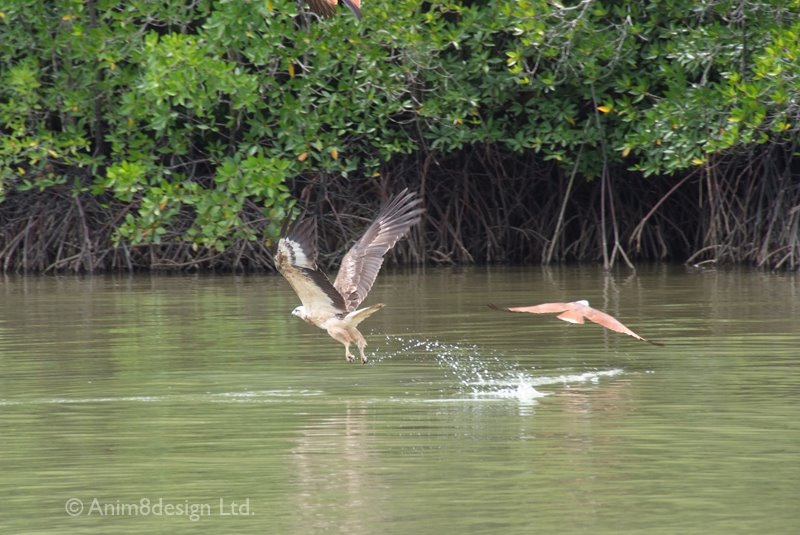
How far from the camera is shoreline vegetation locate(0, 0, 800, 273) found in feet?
53.4

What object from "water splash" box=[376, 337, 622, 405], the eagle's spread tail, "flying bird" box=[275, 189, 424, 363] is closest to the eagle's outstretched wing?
"flying bird" box=[275, 189, 424, 363]

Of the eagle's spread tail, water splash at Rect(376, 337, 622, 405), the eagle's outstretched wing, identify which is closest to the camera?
water splash at Rect(376, 337, 622, 405)

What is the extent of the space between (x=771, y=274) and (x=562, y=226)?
10.3 ft

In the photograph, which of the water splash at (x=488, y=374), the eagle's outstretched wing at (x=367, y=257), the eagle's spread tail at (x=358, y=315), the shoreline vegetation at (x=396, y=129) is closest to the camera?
the water splash at (x=488, y=374)

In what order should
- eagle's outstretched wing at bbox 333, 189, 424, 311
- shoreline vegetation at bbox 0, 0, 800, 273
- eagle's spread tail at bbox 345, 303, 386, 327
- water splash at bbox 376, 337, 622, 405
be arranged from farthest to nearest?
shoreline vegetation at bbox 0, 0, 800, 273 → eagle's outstretched wing at bbox 333, 189, 424, 311 → eagle's spread tail at bbox 345, 303, 386, 327 → water splash at bbox 376, 337, 622, 405

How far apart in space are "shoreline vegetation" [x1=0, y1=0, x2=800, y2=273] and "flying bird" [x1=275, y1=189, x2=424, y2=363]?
6.14 meters

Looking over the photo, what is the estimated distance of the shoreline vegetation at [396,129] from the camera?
53.4ft

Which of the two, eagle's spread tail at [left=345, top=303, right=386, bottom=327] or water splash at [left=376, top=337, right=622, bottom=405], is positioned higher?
eagle's spread tail at [left=345, top=303, right=386, bottom=327]

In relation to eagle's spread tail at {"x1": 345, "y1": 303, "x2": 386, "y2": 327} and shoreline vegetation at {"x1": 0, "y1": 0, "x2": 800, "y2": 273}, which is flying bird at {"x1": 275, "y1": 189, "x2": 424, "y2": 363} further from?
shoreline vegetation at {"x1": 0, "y1": 0, "x2": 800, "y2": 273}

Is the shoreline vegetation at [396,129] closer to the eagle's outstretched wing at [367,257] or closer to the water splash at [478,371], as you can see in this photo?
the water splash at [478,371]

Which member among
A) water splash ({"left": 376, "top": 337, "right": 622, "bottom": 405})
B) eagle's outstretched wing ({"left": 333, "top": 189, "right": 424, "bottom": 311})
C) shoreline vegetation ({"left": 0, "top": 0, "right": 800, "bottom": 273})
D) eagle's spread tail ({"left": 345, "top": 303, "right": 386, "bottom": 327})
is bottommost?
water splash ({"left": 376, "top": 337, "right": 622, "bottom": 405})

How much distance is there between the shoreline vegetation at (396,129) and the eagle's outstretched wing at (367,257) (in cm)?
605

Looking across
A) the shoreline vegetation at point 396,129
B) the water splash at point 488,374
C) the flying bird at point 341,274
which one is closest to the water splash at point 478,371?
the water splash at point 488,374

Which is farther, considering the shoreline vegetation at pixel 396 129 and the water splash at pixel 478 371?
the shoreline vegetation at pixel 396 129
